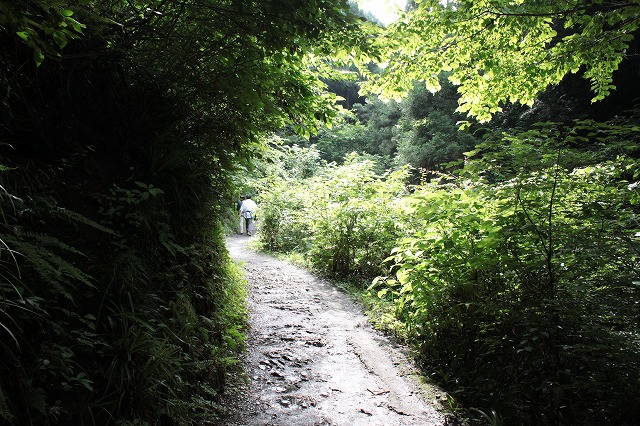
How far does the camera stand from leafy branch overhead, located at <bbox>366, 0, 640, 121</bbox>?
3.96 metres

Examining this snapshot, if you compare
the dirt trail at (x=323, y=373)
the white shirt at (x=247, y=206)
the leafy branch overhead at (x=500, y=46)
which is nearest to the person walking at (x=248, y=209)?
the white shirt at (x=247, y=206)

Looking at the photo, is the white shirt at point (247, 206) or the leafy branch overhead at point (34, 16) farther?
the white shirt at point (247, 206)

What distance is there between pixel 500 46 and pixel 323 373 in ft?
16.1

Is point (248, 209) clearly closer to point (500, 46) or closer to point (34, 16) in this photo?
point (500, 46)

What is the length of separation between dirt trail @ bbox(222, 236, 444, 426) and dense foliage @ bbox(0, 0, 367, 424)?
0.45 m

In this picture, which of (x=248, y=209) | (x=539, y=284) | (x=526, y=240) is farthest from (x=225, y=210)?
(x=248, y=209)

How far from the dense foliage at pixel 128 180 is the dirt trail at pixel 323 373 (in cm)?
45

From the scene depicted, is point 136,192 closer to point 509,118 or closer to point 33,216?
point 33,216

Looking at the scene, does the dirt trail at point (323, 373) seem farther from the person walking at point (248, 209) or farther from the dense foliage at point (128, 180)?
the person walking at point (248, 209)

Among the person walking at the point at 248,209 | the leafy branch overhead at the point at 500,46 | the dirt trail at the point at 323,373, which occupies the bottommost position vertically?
the dirt trail at the point at 323,373

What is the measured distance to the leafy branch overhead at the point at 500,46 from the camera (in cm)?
396

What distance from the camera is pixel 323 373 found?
3.93 m

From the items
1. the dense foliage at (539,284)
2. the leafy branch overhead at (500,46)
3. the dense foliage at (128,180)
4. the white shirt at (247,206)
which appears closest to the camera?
the dense foliage at (128,180)

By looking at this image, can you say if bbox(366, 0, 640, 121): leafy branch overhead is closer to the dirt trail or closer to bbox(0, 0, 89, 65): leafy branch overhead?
bbox(0, 0, 89, 65): leafy branch overhead
